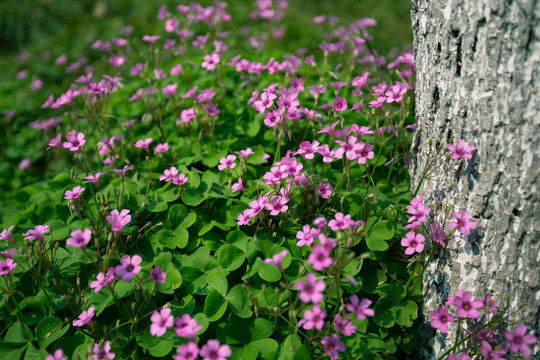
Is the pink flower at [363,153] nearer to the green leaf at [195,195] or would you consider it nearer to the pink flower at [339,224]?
the pink flower at [339,224]

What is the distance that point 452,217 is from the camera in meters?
2.05

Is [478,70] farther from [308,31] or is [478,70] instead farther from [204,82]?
[308,31]

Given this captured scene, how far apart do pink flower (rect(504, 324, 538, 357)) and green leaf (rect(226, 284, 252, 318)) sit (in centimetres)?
116

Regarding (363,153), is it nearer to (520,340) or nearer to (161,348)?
(520,340)

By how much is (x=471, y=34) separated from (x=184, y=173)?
5.99 feet

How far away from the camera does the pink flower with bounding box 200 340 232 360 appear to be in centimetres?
163

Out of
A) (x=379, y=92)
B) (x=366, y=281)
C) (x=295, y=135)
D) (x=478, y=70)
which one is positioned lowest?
(x=366, y=281)

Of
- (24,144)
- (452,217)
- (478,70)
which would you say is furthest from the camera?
(24,144)

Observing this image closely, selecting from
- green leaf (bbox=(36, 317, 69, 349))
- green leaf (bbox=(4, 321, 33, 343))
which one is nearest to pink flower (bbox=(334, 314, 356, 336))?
green leaf (bbox=(36, 317, 69, 349))

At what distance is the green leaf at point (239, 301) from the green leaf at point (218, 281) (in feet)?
0.13

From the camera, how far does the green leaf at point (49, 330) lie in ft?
6.77

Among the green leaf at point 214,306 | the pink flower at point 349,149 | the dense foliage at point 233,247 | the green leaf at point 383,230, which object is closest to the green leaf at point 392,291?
the dense foliage at point 233,247

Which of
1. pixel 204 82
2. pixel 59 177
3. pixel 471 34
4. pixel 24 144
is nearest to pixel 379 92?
pixel 471 34

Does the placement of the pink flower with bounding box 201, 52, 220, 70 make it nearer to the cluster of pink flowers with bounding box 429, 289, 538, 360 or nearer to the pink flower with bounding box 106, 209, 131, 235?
the pink flower with bounding box 106, 209, 131, 235
